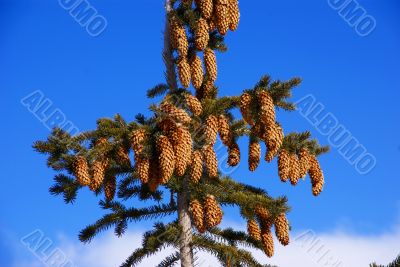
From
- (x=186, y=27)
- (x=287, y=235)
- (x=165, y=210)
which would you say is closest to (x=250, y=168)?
(x=287, y=235)

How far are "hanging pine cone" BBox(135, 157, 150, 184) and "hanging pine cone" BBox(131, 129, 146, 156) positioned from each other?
12 cm

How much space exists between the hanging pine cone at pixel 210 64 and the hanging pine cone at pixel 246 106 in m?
0.96

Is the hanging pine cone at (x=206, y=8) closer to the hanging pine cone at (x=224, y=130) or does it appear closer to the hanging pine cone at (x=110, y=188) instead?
the hanging pine cone at (x=224, y=130)

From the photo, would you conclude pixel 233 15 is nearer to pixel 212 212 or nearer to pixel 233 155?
pixel 233 155

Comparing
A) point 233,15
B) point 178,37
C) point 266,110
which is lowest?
point 266,110

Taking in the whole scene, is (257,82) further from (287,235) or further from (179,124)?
(287,235)

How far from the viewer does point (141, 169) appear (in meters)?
6.94

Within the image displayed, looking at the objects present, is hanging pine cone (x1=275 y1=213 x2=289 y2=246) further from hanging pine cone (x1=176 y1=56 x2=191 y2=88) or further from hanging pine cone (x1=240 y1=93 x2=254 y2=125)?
hanging pine cone (x1=176 y1=56 x2=191 y2=88)

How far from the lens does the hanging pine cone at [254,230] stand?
822 cm

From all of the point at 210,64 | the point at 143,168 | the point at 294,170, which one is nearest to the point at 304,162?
the point at 294,170

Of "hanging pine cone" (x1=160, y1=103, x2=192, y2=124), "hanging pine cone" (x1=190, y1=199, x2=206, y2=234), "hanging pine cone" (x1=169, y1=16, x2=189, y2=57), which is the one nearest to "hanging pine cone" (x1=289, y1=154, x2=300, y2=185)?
"hanging pine cone" (x1=190, y1=199, x2=206, y2=234)

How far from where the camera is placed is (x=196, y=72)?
8.41 metres

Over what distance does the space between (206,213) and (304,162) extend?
1831mm

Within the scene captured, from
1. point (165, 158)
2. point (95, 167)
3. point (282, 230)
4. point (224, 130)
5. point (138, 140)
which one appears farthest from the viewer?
point (224, 130)
